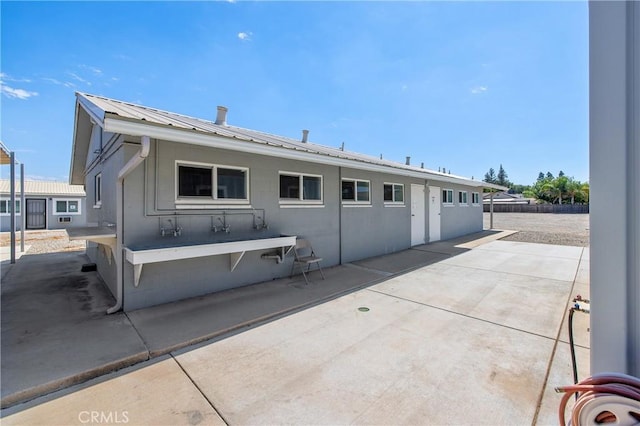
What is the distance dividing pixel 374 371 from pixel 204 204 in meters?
3.56

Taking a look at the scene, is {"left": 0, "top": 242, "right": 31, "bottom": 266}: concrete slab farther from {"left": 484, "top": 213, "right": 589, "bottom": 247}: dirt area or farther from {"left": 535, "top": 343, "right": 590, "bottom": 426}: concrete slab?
{"left": 484, "top": 213, "right": 589, "bottom": 247}: dirt area

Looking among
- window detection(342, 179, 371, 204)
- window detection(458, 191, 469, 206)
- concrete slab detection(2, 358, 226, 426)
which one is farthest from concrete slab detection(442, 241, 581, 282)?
concrete slab detection(2, 358, 226, 426)

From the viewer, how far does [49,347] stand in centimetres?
294

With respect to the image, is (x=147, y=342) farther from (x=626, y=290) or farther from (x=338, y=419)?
(x=626, y=290)

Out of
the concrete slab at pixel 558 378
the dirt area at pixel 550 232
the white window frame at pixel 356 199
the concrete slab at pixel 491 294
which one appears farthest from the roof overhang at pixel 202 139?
the dirt area at pixel 550 232

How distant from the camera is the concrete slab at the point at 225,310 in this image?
3.23 metres

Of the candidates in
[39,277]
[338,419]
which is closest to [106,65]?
[39,277]

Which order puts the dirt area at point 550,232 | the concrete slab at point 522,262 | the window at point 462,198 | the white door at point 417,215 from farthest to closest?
the window at point 462,198 → the dirt area at point 550,232 → the white door at point 417,215 → the concrete slab at point 522,262

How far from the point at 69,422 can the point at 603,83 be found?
12.4 feet

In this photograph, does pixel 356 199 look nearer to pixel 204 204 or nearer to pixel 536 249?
pixel 204 204

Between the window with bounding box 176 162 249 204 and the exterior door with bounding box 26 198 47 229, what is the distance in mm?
18302

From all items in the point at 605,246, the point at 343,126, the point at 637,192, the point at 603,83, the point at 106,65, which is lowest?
the point at 605,246

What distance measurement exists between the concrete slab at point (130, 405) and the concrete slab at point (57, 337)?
23cm

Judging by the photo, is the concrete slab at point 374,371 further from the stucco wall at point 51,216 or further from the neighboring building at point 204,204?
the stucco wall at point 51,216
